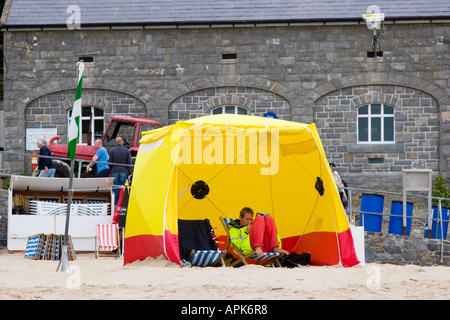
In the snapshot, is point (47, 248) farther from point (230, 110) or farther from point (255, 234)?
point (230, 110)

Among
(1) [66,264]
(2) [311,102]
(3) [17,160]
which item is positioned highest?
(2) [311,102]

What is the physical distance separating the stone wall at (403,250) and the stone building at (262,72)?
198 inches

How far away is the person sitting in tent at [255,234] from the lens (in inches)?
492

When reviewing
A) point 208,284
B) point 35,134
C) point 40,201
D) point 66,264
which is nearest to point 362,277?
point 208,284

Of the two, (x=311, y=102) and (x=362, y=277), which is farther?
(x=311, y=102)

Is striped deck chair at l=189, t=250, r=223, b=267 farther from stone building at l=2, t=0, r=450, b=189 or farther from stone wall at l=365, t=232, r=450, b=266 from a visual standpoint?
stone building at l=2, t=0, r=450, b=189

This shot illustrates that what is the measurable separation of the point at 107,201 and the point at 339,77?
810 cm

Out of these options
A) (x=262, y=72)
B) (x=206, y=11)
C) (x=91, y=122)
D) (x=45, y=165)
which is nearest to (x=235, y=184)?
(x=45, y=165)

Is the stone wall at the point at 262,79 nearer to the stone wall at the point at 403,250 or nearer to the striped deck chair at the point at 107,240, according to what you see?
the stone wall at the point at 403,250

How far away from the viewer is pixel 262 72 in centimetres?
2228

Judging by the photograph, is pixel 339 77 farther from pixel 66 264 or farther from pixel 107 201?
pixel 66 264
